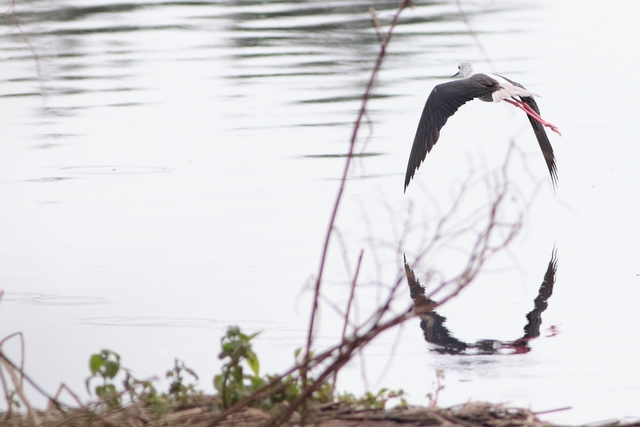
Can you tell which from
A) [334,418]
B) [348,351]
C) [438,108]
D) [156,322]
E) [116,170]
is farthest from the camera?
[116,170]

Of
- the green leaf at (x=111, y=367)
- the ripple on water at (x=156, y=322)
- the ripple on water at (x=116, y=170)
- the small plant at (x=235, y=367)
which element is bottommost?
the small plant at (x=235, y=367)

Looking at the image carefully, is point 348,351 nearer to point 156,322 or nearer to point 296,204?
point 156,322

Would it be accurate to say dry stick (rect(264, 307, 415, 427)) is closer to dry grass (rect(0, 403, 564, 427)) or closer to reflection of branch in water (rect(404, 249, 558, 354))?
dry grass (rect(0, 403, 564, 427))

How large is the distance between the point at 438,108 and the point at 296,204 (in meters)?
1.19

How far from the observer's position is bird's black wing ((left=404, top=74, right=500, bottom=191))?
24.0ft

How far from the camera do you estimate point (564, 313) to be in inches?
218

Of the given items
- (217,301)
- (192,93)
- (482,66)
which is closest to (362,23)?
(482,66)

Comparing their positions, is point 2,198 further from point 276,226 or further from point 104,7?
point 104,7

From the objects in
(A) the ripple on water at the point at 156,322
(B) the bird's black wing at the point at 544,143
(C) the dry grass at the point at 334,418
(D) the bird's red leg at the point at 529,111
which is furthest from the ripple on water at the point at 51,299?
(D) the bird's red leg at the point at 529,111

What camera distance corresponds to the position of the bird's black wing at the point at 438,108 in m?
7.32

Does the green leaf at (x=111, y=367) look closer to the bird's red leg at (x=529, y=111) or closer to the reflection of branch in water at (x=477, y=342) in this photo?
the reflection of branch in water at (x=477, y=342)

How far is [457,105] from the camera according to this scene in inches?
298

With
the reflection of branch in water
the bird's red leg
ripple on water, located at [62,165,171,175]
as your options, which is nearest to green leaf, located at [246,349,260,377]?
the reflection of branch in water

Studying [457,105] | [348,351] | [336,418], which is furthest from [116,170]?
[348,351]
